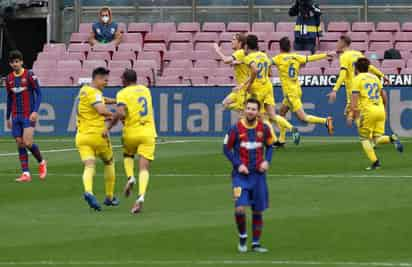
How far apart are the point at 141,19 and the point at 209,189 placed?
18.2m

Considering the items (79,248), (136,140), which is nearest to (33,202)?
(136,140)

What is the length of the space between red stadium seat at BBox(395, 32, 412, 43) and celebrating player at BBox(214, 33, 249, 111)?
10.3m

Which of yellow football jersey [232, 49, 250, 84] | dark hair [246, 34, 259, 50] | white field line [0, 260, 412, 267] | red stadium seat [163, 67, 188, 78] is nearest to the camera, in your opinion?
white field line [0, 260, 412, 267]

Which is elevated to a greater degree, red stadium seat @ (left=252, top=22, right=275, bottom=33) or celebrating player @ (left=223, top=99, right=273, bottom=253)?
red stadium seat @ (left=252, top=22, right=275, bottom=33)

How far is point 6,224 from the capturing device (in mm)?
15820

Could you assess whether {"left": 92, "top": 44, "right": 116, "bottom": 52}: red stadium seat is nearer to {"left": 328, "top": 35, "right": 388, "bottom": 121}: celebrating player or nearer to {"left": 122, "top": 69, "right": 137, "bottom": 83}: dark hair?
{"left": 328, "top": 35, "right": 388, "bottom": 121}: celebrating player

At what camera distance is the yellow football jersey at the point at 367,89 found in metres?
22.2

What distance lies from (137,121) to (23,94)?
4451 millimetres

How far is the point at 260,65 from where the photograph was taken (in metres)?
24.3

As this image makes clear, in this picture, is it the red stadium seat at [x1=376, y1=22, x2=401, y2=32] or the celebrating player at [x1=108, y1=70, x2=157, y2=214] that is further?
the red stadium seat at [x1=376, y1=22, x2=401, y2=32]

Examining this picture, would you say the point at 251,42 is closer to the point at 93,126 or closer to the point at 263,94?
the point at 263,94

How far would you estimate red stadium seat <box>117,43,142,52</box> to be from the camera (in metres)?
34.5

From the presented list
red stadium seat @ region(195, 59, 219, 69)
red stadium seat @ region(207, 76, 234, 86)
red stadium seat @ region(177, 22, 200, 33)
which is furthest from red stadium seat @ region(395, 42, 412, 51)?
red stadium seat @ region(177, 22, 200, 33)

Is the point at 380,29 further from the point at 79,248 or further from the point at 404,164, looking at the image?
the point at 79,248
